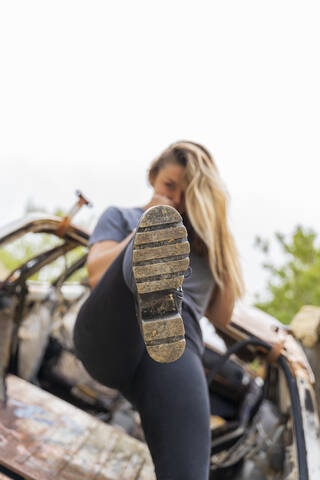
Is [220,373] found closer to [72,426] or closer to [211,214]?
[72,426]

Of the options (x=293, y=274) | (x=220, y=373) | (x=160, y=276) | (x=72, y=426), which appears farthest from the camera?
(x=293, y=274)

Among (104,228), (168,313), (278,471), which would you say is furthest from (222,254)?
(278,471)

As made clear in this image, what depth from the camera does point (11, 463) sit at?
1277 millimetres

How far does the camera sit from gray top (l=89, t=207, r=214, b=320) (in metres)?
1.47

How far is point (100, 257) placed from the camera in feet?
4.83

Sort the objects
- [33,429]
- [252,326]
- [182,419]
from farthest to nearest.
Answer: [252,326], [33,429], [182,419]

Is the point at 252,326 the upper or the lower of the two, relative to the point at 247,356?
upper

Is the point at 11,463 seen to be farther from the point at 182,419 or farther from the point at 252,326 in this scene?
the point at 252,326

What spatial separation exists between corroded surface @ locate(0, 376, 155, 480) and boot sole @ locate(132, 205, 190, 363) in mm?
688

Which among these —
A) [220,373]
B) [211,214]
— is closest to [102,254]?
[211,214]

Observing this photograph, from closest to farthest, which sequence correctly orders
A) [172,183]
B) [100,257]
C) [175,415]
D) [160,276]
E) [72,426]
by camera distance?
[160,276] → [175,415] → [100,257] → [172,183] → [72,426]

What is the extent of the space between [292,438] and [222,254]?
79 cm

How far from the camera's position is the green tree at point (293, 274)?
1146 cm

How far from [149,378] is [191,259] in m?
0.48
